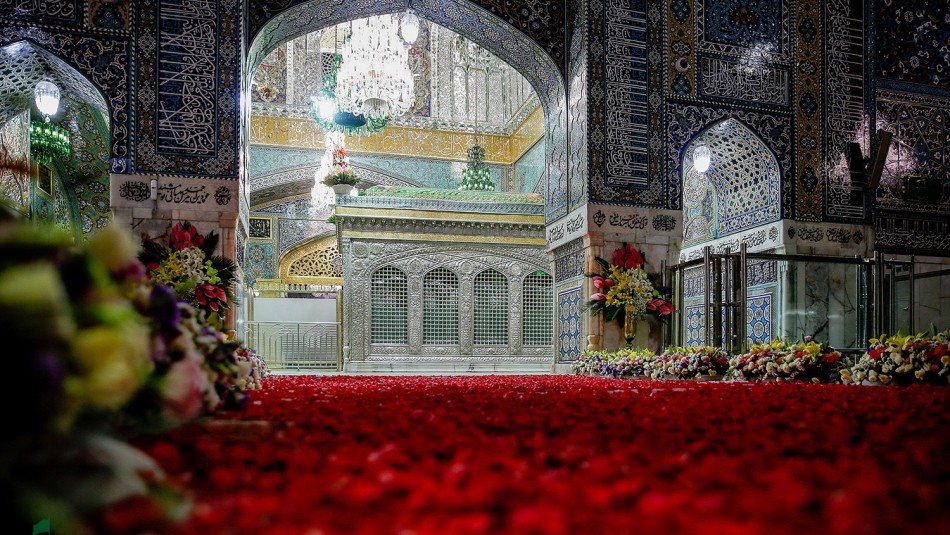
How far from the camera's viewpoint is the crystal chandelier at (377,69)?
9.63 metres

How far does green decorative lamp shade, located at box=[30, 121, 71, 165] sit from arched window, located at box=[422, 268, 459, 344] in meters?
5.04

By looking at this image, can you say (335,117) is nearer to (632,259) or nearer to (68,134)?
(68,134)

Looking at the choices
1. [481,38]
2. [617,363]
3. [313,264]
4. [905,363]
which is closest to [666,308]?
[617,363]

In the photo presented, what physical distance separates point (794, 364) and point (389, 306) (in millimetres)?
6408

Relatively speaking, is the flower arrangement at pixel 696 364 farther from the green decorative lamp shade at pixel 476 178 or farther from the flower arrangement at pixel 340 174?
the green decorative lamp shade at pixel 476 178

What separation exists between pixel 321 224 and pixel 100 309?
14.1m

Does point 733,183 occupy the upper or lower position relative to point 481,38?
lower

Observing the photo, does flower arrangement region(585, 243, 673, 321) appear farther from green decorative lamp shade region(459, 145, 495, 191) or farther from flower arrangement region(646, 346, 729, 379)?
green decorative lamp shade region(459, 145, 495, 191)

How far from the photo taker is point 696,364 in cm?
586

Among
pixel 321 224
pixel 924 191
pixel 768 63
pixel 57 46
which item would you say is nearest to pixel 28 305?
pixel 57 46

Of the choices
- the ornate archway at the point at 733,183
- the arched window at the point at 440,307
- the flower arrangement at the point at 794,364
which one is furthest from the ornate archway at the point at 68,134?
the ornate archway at the point at 733,183

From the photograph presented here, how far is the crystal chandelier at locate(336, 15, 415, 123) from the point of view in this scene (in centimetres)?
963

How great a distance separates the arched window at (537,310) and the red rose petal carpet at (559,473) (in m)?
8.52

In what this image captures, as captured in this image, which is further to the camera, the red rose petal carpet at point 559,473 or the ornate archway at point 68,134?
the ornate archway at point 68,134
